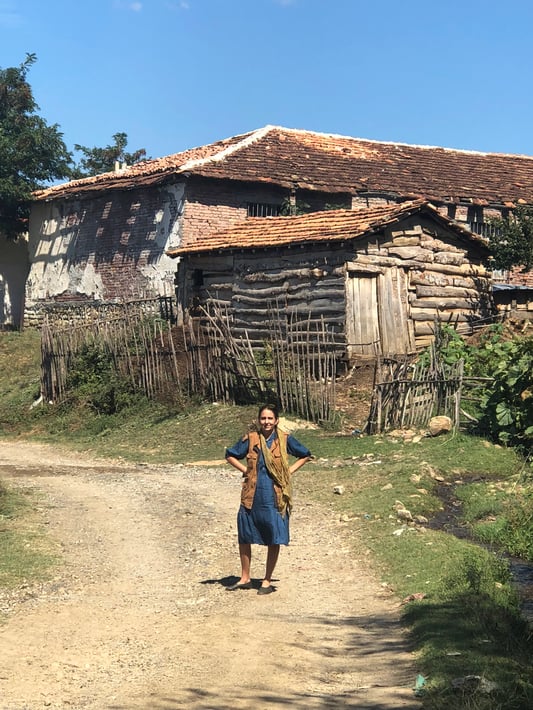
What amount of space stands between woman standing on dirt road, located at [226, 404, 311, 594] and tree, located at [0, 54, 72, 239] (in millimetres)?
24781

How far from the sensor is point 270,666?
20.7ft

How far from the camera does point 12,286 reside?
113ft

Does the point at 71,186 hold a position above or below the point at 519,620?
above

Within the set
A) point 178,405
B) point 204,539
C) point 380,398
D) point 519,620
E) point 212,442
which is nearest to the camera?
point 519,620

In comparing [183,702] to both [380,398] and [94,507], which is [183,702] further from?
[380,398]

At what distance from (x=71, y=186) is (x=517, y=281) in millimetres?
13280

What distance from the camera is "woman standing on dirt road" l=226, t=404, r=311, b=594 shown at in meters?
8.38

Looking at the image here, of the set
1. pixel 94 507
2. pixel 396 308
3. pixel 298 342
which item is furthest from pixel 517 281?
pixel 94 507

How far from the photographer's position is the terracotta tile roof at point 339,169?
1075 inches

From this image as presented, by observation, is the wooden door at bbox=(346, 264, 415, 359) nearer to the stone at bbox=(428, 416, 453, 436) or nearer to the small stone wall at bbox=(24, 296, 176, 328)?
the stone at bbox=(428, 416, 453, 436)

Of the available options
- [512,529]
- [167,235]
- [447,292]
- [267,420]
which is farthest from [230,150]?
[267,420]

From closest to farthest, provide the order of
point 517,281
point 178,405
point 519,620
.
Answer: point 519,620 < point 178,405 < point 517,281

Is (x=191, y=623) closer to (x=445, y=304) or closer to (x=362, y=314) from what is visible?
(x=362, y=314)

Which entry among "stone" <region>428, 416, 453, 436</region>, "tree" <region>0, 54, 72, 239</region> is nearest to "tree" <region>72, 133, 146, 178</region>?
"tree" <region>0, 54, 72, 239</region>
